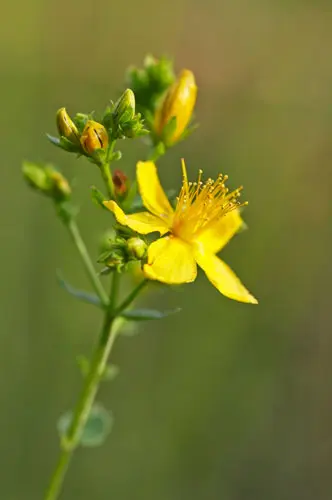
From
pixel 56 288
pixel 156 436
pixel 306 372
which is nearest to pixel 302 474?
pixel 306 372

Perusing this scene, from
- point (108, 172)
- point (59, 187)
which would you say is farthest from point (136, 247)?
point (59, 187)

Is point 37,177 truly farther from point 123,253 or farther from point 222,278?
point 222,278

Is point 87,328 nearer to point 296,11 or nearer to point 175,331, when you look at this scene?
point 175,331

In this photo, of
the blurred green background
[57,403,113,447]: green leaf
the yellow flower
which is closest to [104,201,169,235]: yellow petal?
the yellow flower

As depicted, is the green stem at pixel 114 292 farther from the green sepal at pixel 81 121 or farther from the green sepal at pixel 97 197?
the green sepal at pixel 81 121

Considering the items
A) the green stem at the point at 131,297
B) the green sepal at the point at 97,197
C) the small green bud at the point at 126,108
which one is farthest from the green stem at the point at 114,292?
the small green bud at the point at 126,108

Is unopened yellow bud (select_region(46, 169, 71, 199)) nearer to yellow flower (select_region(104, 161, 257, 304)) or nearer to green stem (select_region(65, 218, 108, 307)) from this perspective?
green stem (select_region(65, 218, 108, 307))
